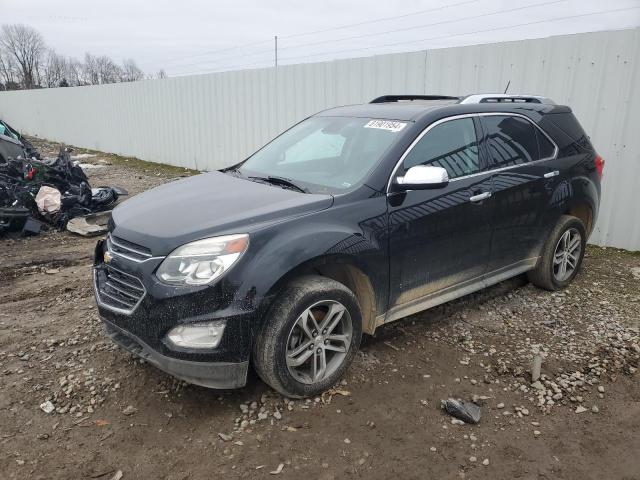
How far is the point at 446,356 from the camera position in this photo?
3.70 m

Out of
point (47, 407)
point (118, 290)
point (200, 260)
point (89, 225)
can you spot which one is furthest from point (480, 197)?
point (89, 225)

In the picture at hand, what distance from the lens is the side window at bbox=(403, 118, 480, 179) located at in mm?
3535

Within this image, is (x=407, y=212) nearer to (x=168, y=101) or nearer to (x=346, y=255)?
(x=346, y=255)

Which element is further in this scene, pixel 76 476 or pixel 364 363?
pixel 364 363

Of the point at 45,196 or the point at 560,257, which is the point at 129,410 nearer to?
the point at 560,257

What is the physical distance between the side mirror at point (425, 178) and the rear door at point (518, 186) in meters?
0.87

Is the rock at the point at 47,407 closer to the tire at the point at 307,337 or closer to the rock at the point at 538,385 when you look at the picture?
the tire at the point at 307,337

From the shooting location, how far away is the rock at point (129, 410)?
10.0ft

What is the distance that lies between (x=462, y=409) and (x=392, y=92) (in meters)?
6.00

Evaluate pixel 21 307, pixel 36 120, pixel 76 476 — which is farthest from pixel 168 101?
pixel 36 120

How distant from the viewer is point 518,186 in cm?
408

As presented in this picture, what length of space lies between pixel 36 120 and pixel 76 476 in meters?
27.1

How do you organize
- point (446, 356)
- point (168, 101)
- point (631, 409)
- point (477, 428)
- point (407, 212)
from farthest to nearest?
point (168, 101), point (446, 356), point (407, 212), point (631, 409), point (477, 428)

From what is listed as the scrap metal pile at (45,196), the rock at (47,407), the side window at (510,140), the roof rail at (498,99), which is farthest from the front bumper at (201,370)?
the scrap metal pile at (45,196)
